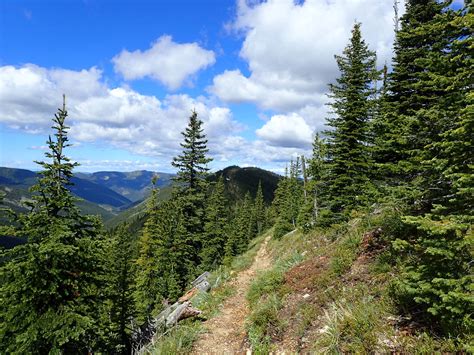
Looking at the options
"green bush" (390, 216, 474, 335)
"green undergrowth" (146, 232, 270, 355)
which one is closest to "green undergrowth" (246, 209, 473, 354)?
"green bush" (390, 216, 474, 335)

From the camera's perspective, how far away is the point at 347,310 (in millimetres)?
7641

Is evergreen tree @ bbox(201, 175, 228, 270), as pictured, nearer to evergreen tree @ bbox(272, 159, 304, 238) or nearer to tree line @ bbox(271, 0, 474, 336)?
evergreen tree @ bbox(272, 159, 304, 238)

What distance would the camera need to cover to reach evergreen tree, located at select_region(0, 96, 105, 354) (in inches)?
373

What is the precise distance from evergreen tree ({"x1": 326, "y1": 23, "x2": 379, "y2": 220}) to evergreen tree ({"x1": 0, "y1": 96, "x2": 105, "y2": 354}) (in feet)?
45.0

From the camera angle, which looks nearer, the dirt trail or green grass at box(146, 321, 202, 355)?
green grass at box(146, 321, 202, 355)

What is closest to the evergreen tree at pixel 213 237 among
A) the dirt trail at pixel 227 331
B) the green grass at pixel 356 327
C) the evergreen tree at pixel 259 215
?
the dirt trail at pixel 227 331

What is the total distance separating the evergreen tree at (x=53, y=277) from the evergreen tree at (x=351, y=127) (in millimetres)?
13721

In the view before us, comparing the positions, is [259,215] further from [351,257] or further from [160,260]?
[351,257]

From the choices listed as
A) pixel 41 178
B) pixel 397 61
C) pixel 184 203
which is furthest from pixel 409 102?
pixel 184 203

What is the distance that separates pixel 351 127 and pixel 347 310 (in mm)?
13117

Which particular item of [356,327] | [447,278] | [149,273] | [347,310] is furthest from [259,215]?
[447,278]

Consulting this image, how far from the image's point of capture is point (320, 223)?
19.8 metres

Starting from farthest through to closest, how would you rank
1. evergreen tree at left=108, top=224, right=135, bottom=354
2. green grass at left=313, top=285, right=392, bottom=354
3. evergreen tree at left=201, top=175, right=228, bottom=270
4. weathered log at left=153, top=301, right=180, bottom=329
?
1. evergreen tree at left=201, top=175, right=228, bottom=270
2. evergreen tree at left=108, top=224, right=135, bottom=354
3. weathered log at left=153, top=301, right=180, bottom=329
4. green grass at left=313, top=285, right=392, bottom=354

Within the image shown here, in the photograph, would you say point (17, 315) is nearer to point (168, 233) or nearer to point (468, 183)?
point (468, 183)
